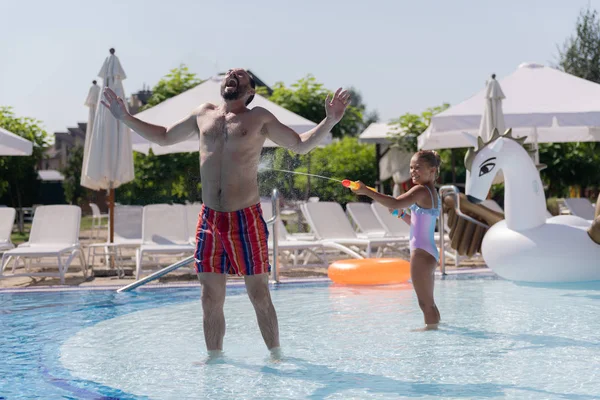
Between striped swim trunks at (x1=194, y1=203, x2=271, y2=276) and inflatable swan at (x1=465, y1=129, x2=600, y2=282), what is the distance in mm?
4407

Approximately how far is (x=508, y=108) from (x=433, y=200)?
657 cm

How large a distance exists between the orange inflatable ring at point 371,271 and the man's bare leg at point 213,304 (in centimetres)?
424

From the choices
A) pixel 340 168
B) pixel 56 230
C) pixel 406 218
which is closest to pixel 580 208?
pixel 406 218

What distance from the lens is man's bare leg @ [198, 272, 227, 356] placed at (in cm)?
489

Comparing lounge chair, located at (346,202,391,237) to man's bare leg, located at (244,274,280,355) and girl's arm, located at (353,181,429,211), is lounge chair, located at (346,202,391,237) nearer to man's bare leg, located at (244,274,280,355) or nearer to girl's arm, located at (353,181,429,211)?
girl's arm, located at (353,181,429,211)

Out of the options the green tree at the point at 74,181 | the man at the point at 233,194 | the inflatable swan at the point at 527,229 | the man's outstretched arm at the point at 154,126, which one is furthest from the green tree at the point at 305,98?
the man at the point at 233,194

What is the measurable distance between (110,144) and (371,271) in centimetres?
430

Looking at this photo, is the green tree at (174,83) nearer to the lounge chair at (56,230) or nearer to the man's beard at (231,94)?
the lounge chair at (56,230)

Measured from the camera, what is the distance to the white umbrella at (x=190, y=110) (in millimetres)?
11812

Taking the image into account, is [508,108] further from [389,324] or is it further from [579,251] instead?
[389,324]

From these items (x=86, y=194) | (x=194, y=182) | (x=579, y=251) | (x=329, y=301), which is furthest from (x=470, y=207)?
(x=86, y=194)

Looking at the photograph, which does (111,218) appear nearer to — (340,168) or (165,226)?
(165,226)

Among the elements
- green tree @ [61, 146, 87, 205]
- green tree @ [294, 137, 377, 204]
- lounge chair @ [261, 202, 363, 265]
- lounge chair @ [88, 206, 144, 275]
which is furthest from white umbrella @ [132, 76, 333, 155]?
green tree @ [61, 146, 87, 205]

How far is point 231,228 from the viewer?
483cm
